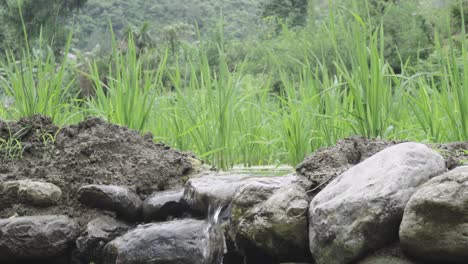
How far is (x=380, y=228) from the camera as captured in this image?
2.31 meters

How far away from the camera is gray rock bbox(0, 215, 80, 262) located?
312cm

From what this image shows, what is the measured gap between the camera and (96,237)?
3133 millimetres

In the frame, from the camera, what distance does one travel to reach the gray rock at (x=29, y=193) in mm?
3434

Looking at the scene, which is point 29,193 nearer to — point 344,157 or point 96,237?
point 96,237

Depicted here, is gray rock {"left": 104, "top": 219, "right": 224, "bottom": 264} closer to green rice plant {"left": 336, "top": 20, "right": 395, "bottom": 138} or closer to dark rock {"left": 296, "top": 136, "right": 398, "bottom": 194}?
dark rock {"left": 296, "top": 136, "right": 398, "bottom": 194}

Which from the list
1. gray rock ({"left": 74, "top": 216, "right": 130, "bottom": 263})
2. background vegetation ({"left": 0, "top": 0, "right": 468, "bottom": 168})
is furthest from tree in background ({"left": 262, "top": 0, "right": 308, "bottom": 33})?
gray rock ({"left": 74, "top": 216, "right": 130, "bottom": 263})

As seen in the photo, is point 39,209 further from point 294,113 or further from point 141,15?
point 141,15

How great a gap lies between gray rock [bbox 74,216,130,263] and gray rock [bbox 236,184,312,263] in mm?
878

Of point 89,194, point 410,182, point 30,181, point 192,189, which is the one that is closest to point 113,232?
point 89,194

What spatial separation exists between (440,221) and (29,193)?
244 cm

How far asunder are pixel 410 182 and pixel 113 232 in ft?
5.62

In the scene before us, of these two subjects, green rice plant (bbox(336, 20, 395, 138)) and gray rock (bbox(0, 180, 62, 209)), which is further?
gray rock (bbox(0, 180, 62, 209))

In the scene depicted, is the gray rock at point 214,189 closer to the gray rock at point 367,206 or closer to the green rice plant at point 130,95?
the gray rock at point 367,206

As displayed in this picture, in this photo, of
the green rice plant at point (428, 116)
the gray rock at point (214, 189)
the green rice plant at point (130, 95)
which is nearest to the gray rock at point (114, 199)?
the gray rock at point (214, 189)
